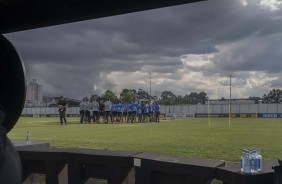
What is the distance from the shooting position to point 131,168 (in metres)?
6.84

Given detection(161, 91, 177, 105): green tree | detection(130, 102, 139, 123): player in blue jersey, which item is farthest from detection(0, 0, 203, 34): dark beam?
detection(161, 91, 177, 105): green tree

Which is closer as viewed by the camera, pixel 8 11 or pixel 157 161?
pixel 8 11

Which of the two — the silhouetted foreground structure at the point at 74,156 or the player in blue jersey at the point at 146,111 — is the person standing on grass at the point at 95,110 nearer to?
→ the player in blue jersey at the point at 146,111

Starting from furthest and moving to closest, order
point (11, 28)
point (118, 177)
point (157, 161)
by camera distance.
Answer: point (118, 177) → point (157, 161) → point (11, 28)

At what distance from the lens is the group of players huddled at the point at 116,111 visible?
108ft

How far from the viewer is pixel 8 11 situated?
3854 millimetres

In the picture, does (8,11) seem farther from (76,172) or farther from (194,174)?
(76,172)

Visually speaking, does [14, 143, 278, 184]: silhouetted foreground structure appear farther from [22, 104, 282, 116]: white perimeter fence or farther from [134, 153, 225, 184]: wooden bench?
[22, 104, 282, 116]: white perimeter fence

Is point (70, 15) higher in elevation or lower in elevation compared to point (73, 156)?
higher

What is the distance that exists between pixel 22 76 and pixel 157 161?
353 centimetres

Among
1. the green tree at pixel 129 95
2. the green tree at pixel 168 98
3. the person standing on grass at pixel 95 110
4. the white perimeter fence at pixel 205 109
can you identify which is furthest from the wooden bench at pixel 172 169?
the green tree at pixel 168 98

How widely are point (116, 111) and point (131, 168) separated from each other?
1120 inches

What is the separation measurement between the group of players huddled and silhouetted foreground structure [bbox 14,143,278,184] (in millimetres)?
24277


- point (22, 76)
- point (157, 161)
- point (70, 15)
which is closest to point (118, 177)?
point (157, 161)
